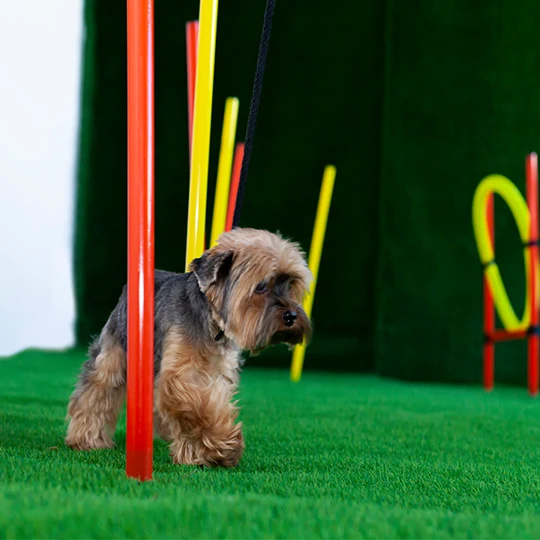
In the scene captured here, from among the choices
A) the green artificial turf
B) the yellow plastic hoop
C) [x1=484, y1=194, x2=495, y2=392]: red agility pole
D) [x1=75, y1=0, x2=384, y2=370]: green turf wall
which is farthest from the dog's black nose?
[x1=75, y1=0, x2=384, y2=370]: green turf wall

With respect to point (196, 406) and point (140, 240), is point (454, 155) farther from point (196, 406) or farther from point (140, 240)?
point (140, 240)

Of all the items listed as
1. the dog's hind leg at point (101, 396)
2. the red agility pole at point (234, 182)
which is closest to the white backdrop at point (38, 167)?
the red agility pole at point (234, 182)

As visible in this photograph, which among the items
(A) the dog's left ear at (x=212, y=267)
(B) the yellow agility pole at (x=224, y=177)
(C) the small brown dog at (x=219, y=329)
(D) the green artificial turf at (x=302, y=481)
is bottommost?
(D) the green artificial turf at (x=302, y=481)

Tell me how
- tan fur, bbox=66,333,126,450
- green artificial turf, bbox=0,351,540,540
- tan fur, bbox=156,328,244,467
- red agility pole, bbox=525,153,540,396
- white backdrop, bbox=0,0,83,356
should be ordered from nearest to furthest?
green artificial turf, bbox=0,351,540,540
tan fur, bbox=156,328,244,467
tan fur, bbox=66,333,126,450
red agility pole, bbox=525,153,540,396
white backdrop, bbox=0,0,83,356

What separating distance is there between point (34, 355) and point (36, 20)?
10.5ft

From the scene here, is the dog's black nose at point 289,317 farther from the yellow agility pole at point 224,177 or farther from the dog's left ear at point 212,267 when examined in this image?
the yellow agility pole at point 224,177

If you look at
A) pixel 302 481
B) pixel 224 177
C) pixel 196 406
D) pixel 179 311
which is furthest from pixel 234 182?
pixel 302 481

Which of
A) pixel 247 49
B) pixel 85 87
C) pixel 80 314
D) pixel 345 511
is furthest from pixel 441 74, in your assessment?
pixel 345 511

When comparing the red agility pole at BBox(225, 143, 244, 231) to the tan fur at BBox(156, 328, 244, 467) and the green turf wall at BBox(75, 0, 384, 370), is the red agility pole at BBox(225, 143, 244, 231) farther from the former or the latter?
the green turf wall at BBox(75, 0, 384, 370)

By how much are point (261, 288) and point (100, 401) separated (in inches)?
27.0

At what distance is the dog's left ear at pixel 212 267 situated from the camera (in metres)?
2.13

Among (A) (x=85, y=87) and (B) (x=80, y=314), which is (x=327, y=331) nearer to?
(B) (x=80, y=314)

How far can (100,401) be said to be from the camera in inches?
97.3

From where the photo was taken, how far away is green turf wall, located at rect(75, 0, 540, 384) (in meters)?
6.32
